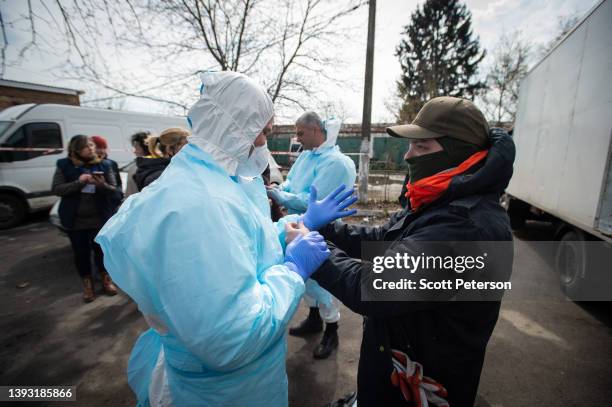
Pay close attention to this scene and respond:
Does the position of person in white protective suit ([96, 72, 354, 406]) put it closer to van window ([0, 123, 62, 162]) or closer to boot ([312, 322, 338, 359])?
boot ([312, 322, 338, 359])

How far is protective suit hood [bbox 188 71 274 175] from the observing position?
3.80 ft

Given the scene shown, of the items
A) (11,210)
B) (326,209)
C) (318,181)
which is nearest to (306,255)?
(326,209)

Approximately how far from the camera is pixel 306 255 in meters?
1.33

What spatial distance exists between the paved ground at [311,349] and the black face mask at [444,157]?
2.00 metres

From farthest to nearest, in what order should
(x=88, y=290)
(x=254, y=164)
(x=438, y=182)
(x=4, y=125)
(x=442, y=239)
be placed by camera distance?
(x=4, y=125)
(x=88, y=290)
(x=254, y=164)
(x=438, y=182)
(x=442, y=239)

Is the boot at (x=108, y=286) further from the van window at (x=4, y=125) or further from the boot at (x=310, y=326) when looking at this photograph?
the van window at (x=4, y=125)

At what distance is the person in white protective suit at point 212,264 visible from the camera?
87 cm

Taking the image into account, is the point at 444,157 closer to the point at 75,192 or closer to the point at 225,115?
the point at 225,115

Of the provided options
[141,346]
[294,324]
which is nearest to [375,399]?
[141,346]

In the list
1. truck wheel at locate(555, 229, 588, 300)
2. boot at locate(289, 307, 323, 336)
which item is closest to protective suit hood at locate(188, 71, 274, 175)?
boot at locate(289, 307, 323, 336)

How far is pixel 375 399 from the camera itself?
145 centimetres

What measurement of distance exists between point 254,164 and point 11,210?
28.1ft

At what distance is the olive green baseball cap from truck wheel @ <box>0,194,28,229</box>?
9161mm

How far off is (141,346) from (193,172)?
0.98 meters
